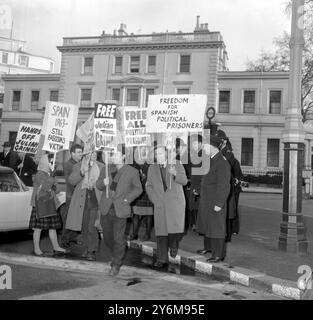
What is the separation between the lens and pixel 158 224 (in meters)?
7.20

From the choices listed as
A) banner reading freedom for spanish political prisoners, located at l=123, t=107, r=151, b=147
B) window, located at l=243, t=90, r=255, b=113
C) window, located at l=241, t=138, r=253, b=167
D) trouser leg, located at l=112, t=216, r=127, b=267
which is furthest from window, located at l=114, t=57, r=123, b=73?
trouser leg, located at l=112, t=216, r=127, b=267

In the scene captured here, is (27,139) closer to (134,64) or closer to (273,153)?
(273,153)

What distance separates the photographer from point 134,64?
47.8 meters

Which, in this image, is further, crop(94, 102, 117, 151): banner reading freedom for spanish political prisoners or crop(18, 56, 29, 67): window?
crop(18, 56, 29, 67): window

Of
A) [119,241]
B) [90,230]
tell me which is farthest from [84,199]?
[119,241]

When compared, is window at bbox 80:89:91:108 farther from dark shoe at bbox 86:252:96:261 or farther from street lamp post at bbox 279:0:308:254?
dark shoe at bbox 86:252:96:261

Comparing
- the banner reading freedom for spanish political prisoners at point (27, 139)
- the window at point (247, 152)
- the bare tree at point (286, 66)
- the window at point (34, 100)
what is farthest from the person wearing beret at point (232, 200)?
the window at point (34, 100)

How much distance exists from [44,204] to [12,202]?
1114 mm

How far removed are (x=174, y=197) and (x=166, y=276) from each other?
1212 mm

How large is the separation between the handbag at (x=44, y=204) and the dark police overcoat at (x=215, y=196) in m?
2.49

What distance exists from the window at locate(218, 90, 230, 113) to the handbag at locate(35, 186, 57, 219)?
126ft

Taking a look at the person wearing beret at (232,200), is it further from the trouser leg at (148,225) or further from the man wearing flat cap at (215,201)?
the trouser leg at (148,225)

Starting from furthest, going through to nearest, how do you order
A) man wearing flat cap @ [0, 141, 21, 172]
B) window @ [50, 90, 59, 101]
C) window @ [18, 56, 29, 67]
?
window @ [18, 56, 29, 67], window @ [50, 90, 59, 101], man wearing flat cap @ [0, 141, 21, 172]

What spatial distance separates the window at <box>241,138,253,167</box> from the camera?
143 feet
